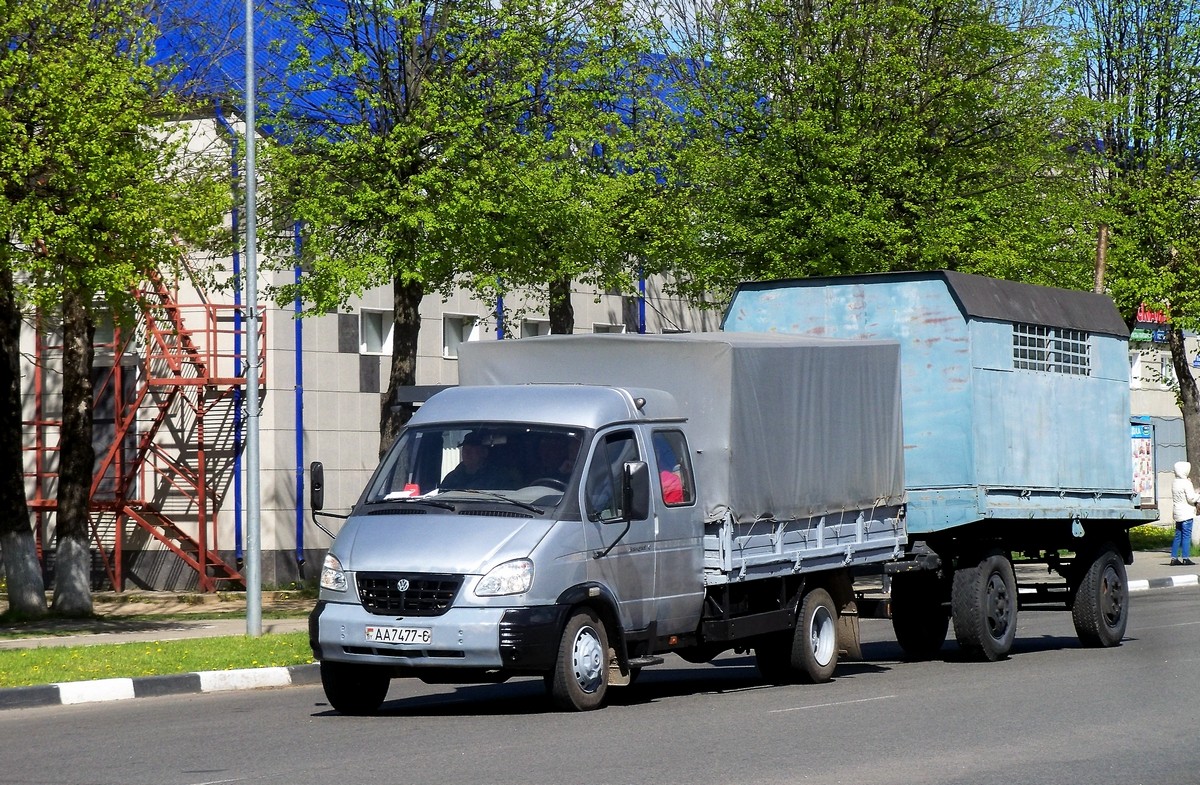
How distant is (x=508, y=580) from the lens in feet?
37.1

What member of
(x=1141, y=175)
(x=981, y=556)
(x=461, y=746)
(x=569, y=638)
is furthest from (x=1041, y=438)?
(x=1141, y=175)

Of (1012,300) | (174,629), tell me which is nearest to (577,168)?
(174,629)

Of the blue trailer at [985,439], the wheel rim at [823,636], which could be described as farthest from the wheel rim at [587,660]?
the blue trailer at [985,439]

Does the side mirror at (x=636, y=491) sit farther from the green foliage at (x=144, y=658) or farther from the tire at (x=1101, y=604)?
the tire at (x=1101, y=604)

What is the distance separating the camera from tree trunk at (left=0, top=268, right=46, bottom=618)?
22391 millimetres

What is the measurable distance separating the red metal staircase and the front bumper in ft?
57.4

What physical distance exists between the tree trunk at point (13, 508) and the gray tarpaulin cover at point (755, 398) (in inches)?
419

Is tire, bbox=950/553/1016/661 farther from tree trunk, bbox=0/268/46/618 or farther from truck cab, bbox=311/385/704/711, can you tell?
tree trunk, bbox=0/268/46/618

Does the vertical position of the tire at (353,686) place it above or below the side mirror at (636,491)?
below

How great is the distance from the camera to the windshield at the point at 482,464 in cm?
1198

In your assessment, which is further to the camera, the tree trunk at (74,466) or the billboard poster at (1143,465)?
the tree trunk at (74,466)

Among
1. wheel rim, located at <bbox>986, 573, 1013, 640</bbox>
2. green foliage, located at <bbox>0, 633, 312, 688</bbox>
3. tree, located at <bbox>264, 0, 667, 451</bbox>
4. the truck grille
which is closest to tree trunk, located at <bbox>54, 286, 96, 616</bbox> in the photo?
tree, located at <bbox>264, 0, 667, 451</bbox>

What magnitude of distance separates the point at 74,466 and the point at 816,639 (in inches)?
505

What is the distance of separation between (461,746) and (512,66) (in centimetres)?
1384
